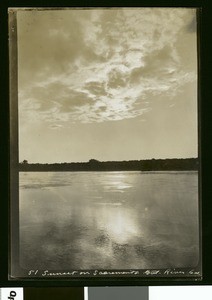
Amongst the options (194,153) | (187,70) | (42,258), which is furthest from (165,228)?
(187,70)

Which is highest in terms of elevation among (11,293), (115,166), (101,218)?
(115,166)

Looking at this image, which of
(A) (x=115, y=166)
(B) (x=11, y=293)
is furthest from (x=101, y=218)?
(B) (x=11, y=293)

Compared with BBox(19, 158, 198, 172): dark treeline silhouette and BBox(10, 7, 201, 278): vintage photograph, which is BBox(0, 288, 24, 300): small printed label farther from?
BBox(19, 158, 198, 172): dark treeline silhouette

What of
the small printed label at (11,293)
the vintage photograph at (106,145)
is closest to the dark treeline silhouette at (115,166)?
the vintage photograph at (106,145)

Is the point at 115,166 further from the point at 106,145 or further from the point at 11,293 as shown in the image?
the point at 11,293

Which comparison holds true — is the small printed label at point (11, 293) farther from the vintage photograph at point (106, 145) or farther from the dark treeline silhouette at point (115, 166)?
the dark treeline silhouette at point (115, 166)

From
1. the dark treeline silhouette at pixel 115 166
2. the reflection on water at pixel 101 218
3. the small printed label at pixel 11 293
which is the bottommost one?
the small printed label at pixel 11 293

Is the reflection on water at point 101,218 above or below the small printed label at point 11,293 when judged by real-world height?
above
